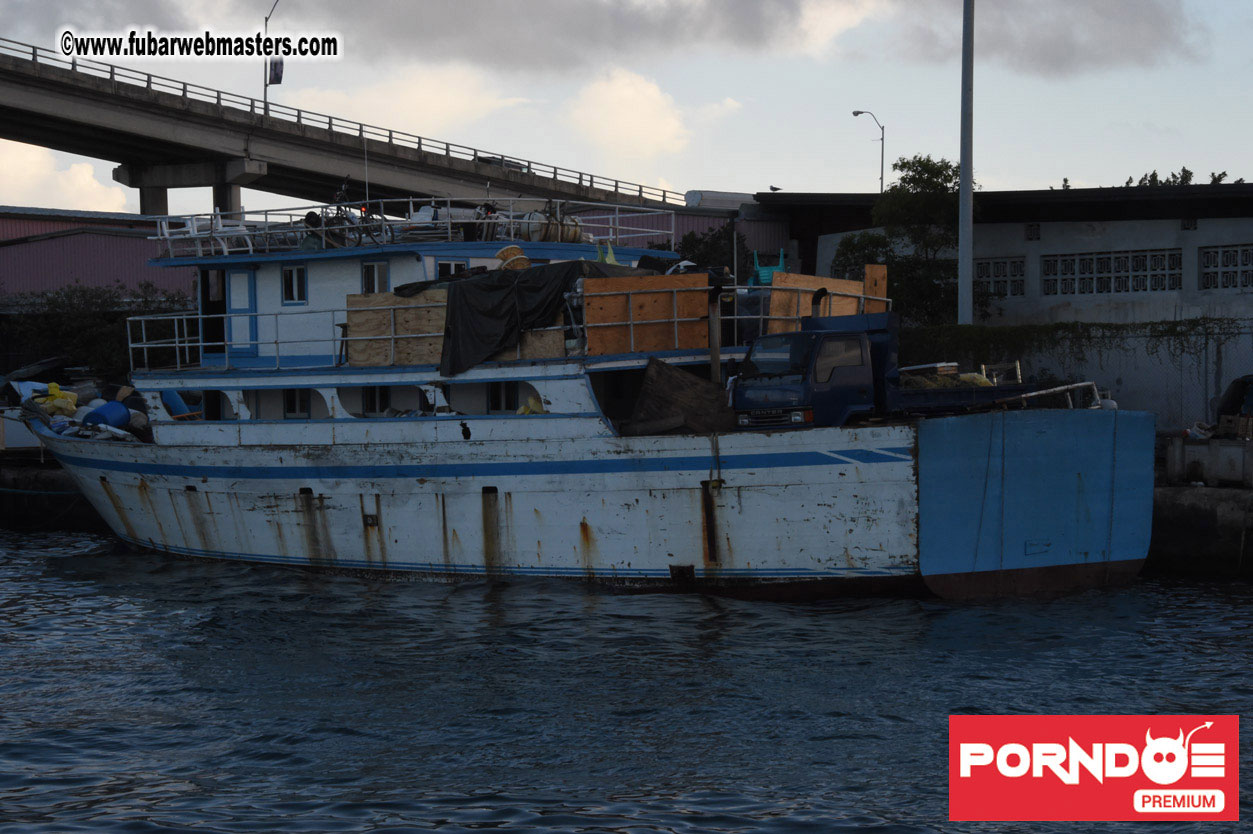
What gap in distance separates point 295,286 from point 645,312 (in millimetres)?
7892

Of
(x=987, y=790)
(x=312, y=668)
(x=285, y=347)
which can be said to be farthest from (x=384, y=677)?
(x=285, y=347)

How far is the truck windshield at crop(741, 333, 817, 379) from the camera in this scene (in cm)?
1944

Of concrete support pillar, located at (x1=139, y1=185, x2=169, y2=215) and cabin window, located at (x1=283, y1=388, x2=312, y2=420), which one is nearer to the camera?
cabin window, located at (x1=283, y1=388, x2=312, y2=420)

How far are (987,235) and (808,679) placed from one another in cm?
2556

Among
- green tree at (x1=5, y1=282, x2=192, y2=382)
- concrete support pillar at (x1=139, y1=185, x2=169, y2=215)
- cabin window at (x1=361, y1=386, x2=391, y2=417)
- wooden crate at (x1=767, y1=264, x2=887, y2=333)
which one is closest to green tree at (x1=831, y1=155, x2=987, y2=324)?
wooden crate at (x1=767, y1=264, x2=887, y2=333)

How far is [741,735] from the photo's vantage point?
13.3 m

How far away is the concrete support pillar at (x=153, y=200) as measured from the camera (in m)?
68.1

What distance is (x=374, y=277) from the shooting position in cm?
2411

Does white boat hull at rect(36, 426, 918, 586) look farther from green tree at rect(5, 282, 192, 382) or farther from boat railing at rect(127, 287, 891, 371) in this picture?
green tree at rect(5, 282, 192, 382)

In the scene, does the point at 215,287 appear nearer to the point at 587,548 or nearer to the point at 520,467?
the point at 520,467

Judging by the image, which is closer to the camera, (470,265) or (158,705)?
(158,705)

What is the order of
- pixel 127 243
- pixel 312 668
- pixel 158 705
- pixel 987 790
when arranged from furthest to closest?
pixel 127 243
pixel 312 668
pixel 158 705
pixel 987 790

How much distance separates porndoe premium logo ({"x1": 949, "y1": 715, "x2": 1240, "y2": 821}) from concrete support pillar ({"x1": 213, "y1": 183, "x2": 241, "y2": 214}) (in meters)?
58.9

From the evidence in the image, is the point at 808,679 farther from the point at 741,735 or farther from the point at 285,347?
the point at 285,347
